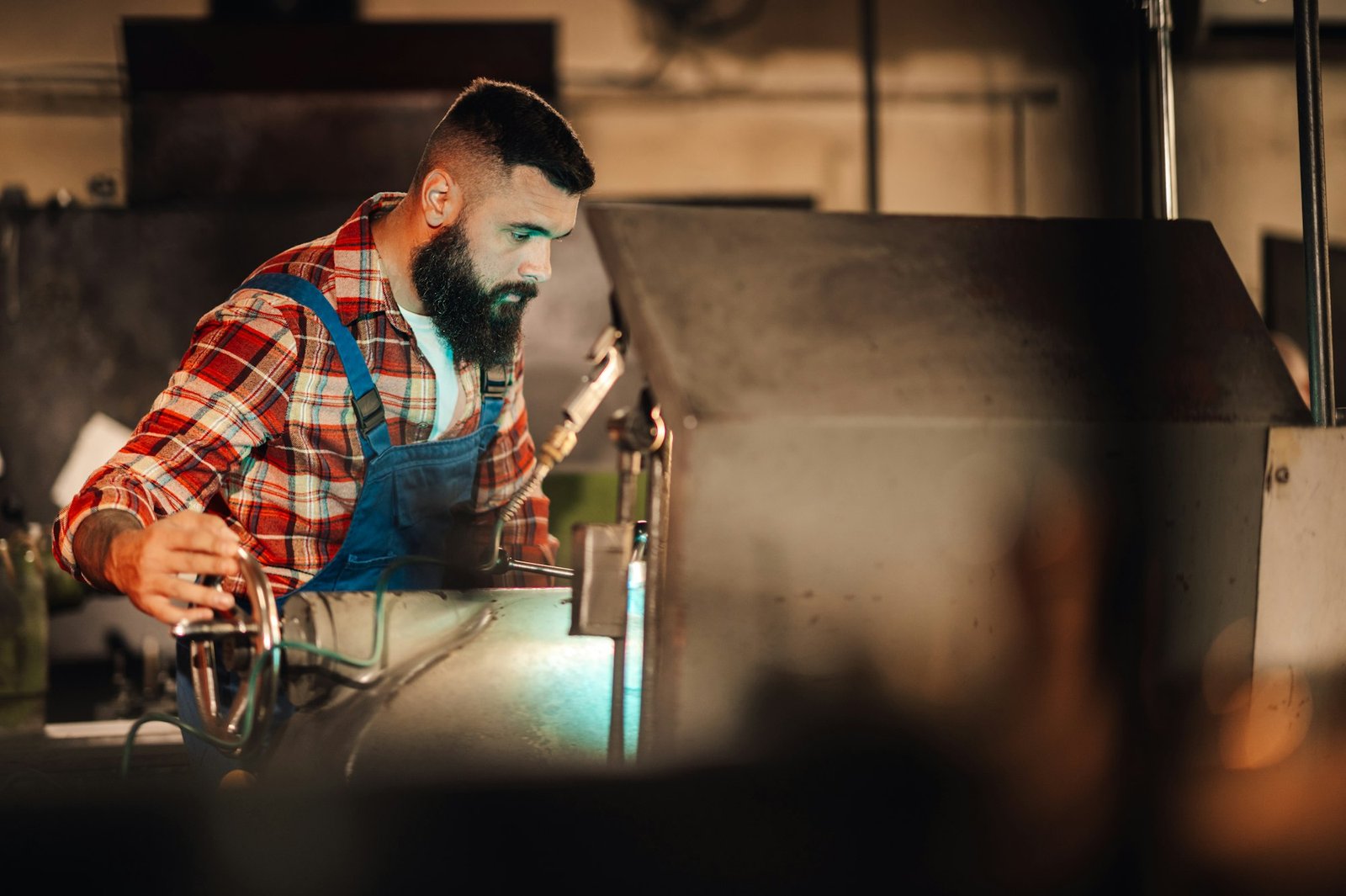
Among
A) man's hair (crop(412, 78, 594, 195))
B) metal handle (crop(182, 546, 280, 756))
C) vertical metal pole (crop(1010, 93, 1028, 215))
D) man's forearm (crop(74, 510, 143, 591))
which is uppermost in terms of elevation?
vertical metal pole (crop(1010, 93, 1028, 215))

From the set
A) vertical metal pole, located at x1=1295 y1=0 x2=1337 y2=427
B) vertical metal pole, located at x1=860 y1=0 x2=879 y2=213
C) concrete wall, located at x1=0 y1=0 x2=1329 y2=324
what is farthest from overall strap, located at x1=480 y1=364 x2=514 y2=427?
vertical metal pole, located at x1=860 y1=0 x2=879 y2=213

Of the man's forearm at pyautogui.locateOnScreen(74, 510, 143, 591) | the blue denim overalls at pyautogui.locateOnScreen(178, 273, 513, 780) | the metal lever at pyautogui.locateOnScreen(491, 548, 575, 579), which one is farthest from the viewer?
the blue denim overalls at pyautogui.locateOnScreen(178, 273, 513, 780)

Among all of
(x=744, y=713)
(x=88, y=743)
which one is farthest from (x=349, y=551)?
(x=88, y=743)

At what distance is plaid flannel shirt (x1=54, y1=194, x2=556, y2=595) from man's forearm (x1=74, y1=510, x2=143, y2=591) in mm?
91

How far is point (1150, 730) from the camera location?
2.49 feet

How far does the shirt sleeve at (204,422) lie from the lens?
1028 millimetres

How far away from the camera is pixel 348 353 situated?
134 cm

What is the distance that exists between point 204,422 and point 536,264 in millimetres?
468

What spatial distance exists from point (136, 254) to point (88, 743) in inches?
50.9

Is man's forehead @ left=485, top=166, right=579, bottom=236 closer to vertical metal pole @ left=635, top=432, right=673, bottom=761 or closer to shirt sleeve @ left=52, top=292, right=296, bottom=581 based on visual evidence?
shirt sleeve @ left=52, top=292, right=296, bottom=581

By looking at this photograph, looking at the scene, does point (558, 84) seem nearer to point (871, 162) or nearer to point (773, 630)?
point (871, 162)

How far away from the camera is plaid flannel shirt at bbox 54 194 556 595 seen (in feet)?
3.83

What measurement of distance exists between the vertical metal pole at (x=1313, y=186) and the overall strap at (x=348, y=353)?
1.01 meters

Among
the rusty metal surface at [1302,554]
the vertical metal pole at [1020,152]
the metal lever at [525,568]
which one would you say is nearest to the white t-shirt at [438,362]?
the metal lever at [525,568]
